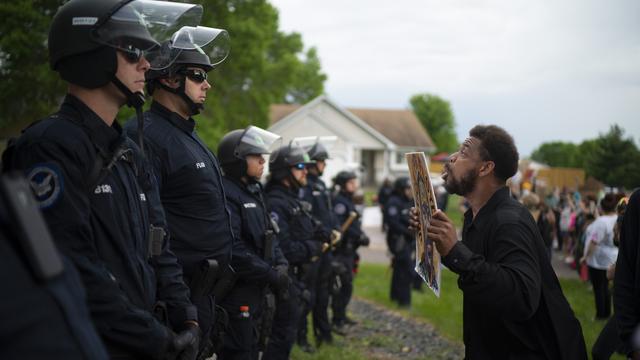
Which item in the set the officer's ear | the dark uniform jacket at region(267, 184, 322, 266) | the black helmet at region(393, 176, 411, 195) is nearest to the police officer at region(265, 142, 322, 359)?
the dark uniform jacket at region(267, 184, 322, 266)

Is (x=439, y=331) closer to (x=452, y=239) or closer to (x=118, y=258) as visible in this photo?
(x=452, y=239)

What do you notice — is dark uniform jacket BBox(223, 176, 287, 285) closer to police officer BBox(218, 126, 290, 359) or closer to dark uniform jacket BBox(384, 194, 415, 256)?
police officer BBox(218, 126, 290, 359)

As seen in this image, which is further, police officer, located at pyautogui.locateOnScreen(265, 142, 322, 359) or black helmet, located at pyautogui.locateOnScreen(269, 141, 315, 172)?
black helmet, located at pyautogui.locateOnScreen(269, 141, 315, 172)

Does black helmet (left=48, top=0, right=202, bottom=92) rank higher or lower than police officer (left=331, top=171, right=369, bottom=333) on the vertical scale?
higher

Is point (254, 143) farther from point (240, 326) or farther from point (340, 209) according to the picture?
point (340, 209)

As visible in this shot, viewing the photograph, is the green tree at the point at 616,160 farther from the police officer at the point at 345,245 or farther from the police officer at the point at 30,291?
the police officer at the point at 30,291

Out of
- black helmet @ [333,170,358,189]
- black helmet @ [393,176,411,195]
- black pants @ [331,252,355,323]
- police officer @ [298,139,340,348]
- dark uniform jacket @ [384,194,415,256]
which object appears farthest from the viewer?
black helmet @ [393,176,411,195]

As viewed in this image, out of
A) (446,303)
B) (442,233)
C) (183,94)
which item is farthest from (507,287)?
(446,303)

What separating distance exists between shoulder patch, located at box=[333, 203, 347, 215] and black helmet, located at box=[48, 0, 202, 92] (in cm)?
968

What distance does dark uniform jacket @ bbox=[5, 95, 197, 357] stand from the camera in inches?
103

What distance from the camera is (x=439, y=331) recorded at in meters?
11.4

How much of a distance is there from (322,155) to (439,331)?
3.51m

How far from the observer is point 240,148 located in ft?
21.2

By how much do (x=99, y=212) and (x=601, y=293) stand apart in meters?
10.7
